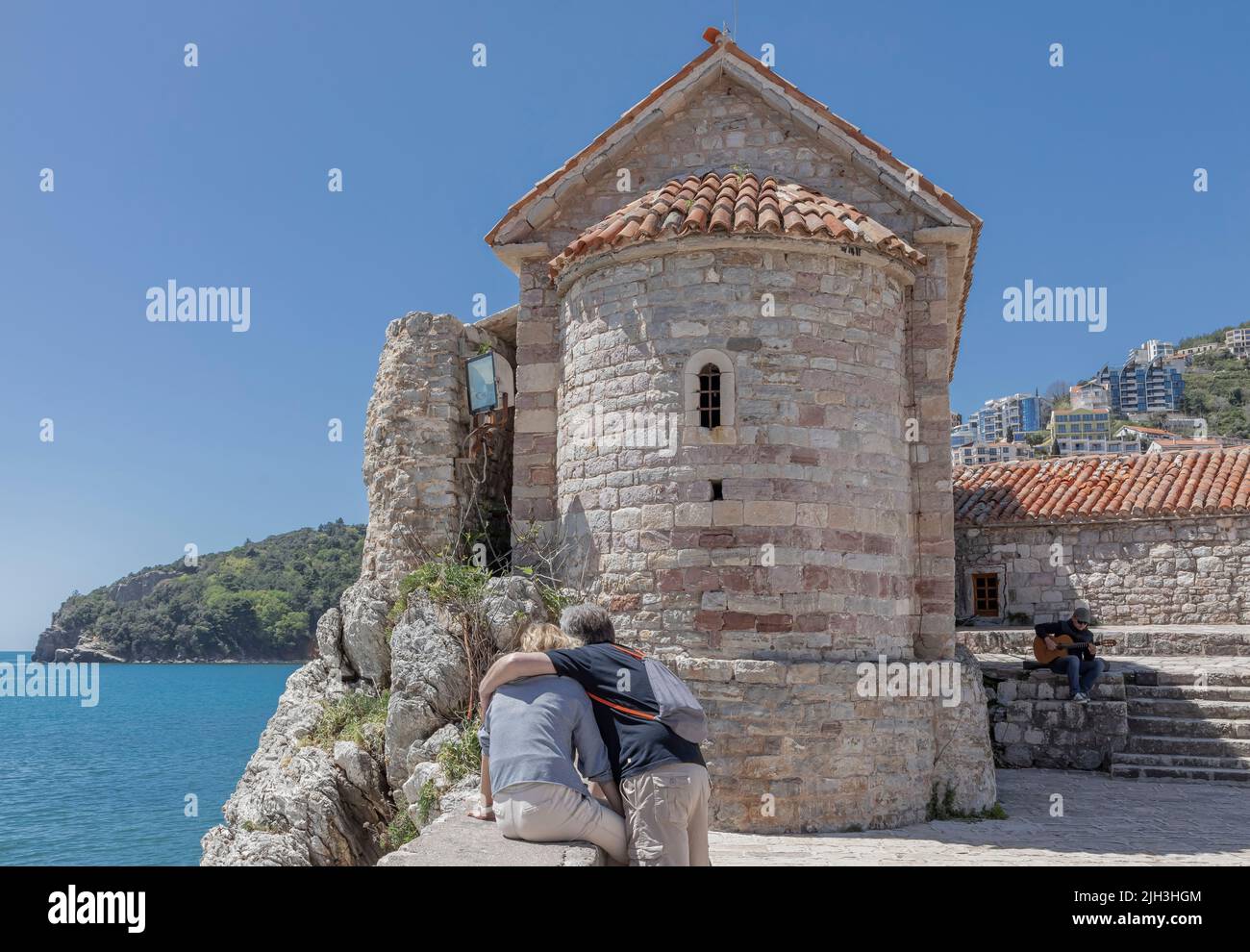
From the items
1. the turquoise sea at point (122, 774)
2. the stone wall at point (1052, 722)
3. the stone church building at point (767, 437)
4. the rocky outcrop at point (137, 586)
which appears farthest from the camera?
the rocky outcrop at point (137, 586)

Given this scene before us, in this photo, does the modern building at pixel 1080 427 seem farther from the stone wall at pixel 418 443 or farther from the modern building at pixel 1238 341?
the stone wall at pixel 418 443

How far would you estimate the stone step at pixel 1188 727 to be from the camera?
41.1ft

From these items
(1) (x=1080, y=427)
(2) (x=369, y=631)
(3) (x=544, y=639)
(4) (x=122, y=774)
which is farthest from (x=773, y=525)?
(1) (x=1080, y=427)

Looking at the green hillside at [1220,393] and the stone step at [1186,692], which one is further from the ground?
the green hillside at [1220,393]

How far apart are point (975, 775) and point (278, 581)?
7895 cm

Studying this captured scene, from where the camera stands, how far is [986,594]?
2147 cm

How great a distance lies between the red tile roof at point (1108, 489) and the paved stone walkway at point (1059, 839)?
9615 millimetres

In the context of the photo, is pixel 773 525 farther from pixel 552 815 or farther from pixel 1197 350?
pixel 1197 350

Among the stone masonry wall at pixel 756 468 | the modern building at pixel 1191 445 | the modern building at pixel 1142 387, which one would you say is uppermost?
the modern building at pixel 1142 387

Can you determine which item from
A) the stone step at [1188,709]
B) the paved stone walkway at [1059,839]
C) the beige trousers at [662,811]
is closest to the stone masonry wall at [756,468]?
the paved stone walkway at [1059,839]

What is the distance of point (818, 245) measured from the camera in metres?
9.76

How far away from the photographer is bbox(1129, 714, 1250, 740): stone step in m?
12.5

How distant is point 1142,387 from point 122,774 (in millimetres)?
124591
